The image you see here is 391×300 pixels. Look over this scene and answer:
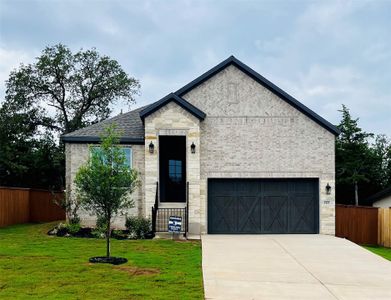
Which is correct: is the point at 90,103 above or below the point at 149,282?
above

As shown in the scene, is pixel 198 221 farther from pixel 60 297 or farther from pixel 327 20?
pixel 60 297

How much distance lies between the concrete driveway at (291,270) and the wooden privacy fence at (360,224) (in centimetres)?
644

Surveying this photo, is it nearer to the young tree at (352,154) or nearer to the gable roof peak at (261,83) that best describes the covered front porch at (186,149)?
the gable roof peak at (261,83)

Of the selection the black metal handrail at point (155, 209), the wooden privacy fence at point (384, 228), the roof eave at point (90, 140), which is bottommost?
the wooden privacy fence at point (384, 228)

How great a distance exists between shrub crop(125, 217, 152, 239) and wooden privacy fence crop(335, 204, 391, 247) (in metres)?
9.92

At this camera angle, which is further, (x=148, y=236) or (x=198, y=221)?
(x=198, y=221)

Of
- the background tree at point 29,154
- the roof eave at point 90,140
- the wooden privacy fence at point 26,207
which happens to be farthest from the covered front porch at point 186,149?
the background tree at point 29,154

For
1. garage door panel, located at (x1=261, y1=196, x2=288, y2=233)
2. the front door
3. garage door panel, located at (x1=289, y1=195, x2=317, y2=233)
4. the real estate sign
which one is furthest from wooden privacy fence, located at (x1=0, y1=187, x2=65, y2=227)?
garage door panel, located at (x1=289, y1=195, x2=317, y2=233)

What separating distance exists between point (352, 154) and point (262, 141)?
2549 cm

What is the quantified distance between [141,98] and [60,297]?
36164mm

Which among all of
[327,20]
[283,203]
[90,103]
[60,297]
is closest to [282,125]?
[283,203]

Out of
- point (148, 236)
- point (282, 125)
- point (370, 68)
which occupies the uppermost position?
point (370, 68)

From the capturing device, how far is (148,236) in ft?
54.4

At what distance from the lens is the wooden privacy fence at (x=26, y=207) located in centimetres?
2086
